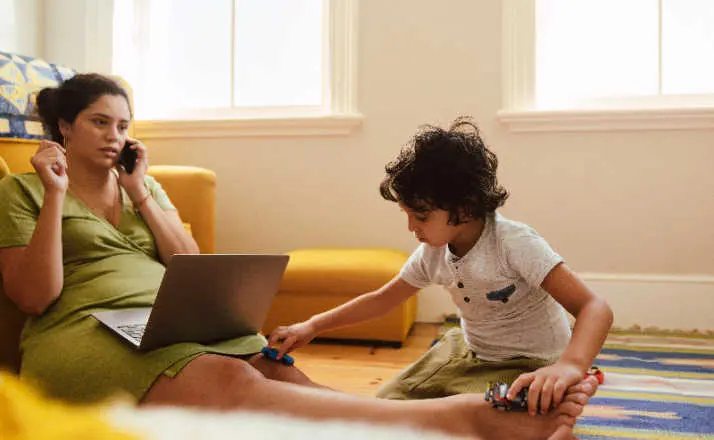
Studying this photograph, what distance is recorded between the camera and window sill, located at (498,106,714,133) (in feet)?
8.63

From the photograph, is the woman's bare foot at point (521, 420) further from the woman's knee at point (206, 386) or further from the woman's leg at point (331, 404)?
the woman's knee at point (206, 386)

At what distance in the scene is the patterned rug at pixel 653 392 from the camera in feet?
4.58

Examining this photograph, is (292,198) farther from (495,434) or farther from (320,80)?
(495,434)

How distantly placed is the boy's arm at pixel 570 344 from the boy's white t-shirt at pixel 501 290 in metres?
0.06

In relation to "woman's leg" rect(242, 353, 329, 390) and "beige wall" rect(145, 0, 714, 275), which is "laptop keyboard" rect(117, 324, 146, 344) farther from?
"beige wall" rect(145, 0, 714, 275)

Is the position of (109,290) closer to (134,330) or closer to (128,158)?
(134,330)

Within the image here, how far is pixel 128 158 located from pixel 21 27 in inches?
74.0

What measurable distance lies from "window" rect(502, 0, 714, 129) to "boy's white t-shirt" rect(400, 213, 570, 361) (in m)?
1.64

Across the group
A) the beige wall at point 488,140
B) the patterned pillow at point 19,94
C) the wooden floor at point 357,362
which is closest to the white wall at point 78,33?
the beige wall at point 488,140

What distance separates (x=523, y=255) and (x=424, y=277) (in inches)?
10.0

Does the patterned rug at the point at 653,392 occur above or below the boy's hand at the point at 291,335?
below

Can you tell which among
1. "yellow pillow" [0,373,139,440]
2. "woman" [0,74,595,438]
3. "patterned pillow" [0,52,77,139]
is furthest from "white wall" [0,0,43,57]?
"yellow pillow" [0,373,139,440]

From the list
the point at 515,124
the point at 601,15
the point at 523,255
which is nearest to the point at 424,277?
the point at 523,255

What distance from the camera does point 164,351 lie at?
109cm
